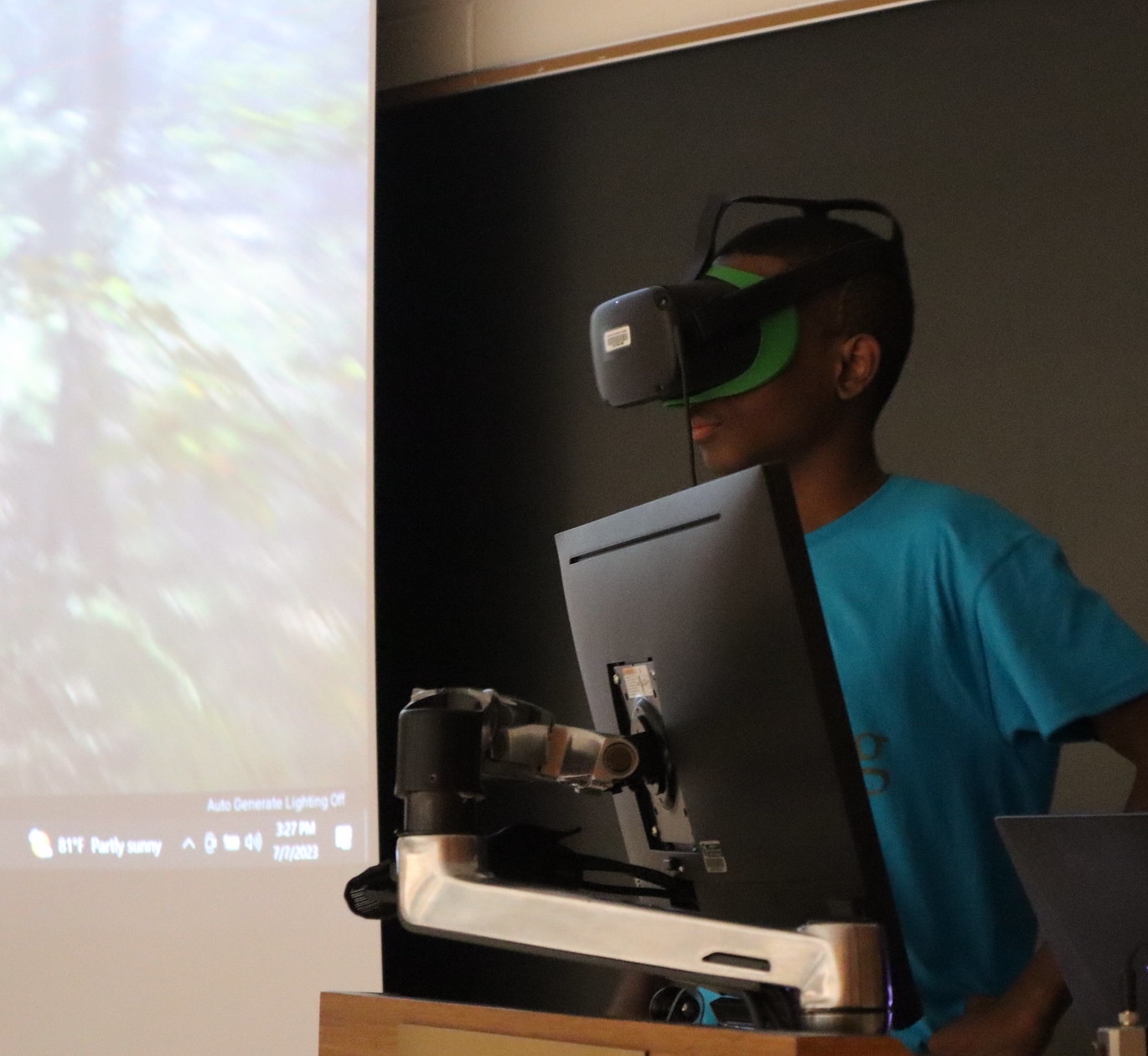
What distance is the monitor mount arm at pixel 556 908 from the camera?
0.81 m

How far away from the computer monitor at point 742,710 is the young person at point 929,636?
319 millimetres

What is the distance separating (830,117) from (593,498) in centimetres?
75

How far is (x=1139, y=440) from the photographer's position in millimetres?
2104

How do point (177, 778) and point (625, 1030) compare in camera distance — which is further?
point (177, 778)

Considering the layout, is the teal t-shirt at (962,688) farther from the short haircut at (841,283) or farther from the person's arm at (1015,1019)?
the short haircut at (841,283)

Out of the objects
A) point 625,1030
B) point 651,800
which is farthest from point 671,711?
point 625,1030

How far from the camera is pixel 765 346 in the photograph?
4.13 feet

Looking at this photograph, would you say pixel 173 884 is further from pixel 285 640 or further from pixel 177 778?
pixel 285 640

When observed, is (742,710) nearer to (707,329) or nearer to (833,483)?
(707,329)

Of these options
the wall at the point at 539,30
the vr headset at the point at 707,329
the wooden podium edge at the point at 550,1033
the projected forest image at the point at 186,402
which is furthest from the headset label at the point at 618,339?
the wall at the point at 539,30

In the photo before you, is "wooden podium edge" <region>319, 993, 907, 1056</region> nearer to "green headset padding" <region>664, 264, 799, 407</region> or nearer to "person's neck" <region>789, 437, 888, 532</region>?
"green headset padding" <region>664, 264, 799, 407</region>

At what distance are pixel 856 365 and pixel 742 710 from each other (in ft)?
2.13

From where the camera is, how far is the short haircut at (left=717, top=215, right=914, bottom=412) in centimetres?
136

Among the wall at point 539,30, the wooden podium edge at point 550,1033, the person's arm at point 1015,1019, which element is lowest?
the person's arm at point 1015,1019
